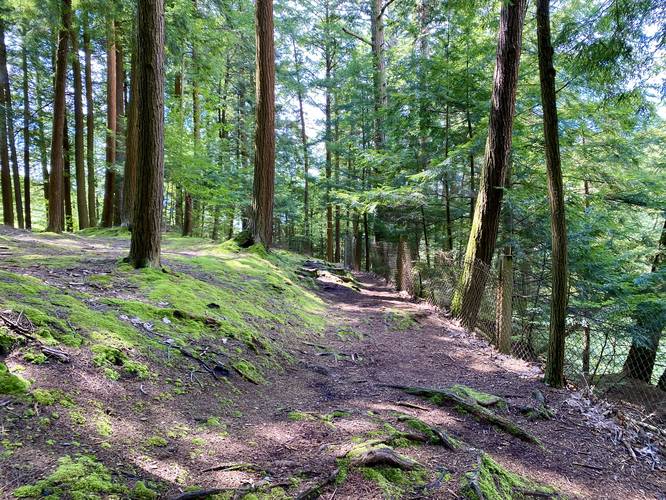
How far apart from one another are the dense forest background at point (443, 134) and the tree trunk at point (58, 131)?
261mm

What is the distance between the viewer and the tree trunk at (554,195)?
3871 millimetres

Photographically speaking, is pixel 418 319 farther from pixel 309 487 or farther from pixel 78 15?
pixel 78 15

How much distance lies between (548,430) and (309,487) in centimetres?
241

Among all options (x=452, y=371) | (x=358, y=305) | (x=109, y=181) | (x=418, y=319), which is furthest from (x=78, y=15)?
(x=452, y=371)

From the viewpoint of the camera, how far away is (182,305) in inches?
163

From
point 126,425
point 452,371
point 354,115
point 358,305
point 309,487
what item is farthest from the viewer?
point 354,115

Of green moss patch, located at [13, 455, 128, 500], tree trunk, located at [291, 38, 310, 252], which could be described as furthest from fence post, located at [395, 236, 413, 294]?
tree trunk, located at [291, 38, 310, 252]

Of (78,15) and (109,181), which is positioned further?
(109,181)

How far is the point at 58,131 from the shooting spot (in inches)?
Answer: 446

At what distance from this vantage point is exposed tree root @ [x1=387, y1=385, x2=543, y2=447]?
3.02 metres

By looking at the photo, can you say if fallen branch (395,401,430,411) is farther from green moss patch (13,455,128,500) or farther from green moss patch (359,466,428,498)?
green moss patch (13,455,128,500)

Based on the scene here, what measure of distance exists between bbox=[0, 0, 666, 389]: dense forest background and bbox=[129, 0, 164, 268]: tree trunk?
3.83 meters

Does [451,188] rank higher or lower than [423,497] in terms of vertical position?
higher

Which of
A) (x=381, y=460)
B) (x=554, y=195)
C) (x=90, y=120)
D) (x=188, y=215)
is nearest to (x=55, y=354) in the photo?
(x=381, y=460)
